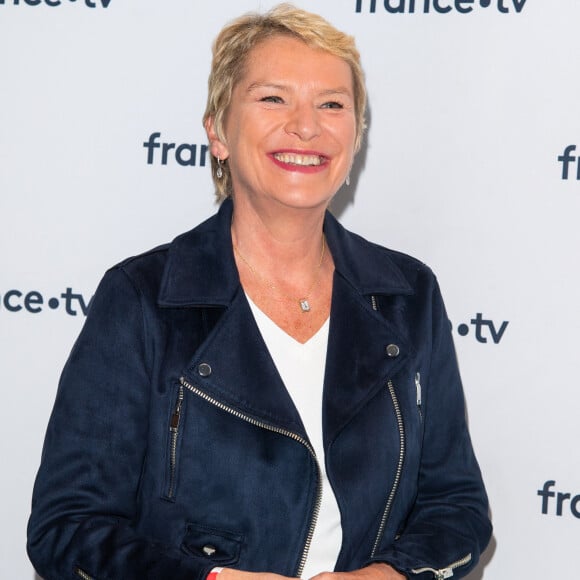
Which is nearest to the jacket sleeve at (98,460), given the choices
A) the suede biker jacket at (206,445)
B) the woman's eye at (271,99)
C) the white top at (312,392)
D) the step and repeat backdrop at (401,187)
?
the suede biker jacket at (206,445)

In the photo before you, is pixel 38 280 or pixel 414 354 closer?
pixel 414 354

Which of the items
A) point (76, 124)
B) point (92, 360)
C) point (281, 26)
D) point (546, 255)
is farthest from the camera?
point (76, 124)

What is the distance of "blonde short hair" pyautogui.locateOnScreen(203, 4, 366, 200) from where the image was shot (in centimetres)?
210

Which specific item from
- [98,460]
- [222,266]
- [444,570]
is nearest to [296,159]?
[222,266]

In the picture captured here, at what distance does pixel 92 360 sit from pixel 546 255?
3.68 ft

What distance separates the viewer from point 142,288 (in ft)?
6.46

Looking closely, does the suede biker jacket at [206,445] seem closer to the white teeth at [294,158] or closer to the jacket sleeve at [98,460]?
the jacket sleeve at [98,460]

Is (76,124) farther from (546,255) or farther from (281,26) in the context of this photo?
(546,255)

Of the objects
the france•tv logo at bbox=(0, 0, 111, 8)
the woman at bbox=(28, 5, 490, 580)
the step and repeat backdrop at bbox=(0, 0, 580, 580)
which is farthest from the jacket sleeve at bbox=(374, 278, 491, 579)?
the france•tv logo at bbox=(0, 0, 111, 8)

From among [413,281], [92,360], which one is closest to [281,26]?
[413,281]

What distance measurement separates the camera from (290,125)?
2061 mm

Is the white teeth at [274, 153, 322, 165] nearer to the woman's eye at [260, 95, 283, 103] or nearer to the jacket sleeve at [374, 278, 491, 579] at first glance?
the woman's eye at [260, 95, 283, 103]

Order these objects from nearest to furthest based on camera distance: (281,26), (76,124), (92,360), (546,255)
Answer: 1. (92,360)
2. (281,26)
3. (546,255)
4. (76,124)

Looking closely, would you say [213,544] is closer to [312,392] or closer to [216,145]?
[312,392]
